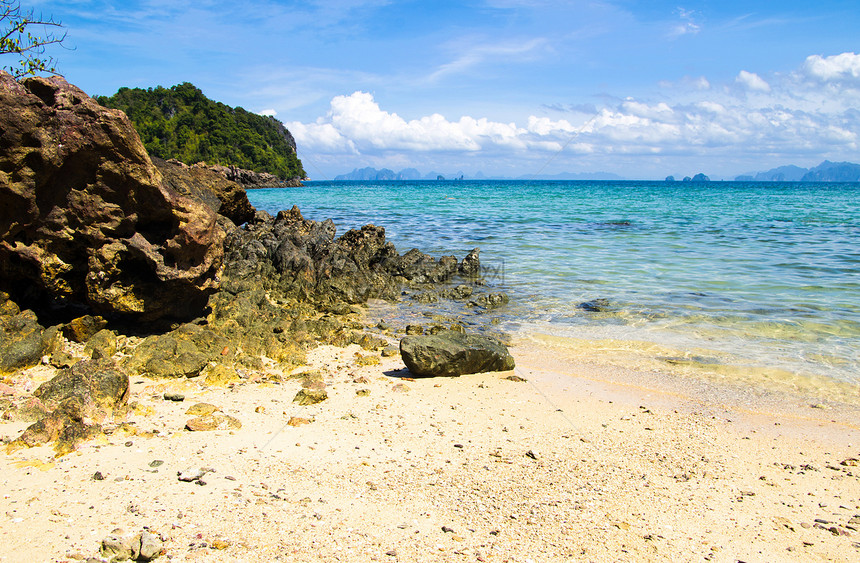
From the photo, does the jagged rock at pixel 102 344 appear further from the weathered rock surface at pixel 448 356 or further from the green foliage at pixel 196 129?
the green foliage at pixel 196 129

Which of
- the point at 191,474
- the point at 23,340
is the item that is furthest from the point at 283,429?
the point at 23,340

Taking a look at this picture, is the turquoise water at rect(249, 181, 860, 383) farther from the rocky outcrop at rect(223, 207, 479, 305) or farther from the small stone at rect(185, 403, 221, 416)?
the small stone at rect(185, 403, 221, 416)

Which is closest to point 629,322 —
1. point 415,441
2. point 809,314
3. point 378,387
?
point 809,314

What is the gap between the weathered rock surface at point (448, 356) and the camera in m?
6.01

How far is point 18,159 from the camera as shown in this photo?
5.45 meters

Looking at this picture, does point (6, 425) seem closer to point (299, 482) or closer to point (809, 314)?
point (299, 482)

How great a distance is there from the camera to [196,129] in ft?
303

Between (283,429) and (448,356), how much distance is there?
219cm

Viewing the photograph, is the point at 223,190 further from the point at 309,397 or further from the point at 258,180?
the point at 258,180

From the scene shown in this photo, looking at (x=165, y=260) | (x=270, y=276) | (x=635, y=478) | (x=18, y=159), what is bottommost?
(x=635, y=478)

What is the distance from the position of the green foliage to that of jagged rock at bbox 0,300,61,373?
8062 centimetres

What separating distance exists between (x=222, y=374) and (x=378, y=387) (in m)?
1.69

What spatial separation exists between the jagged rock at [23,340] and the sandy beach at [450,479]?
3.78 feet

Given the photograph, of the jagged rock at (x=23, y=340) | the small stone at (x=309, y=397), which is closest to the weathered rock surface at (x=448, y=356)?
the small stone at (x=309, y=397)
